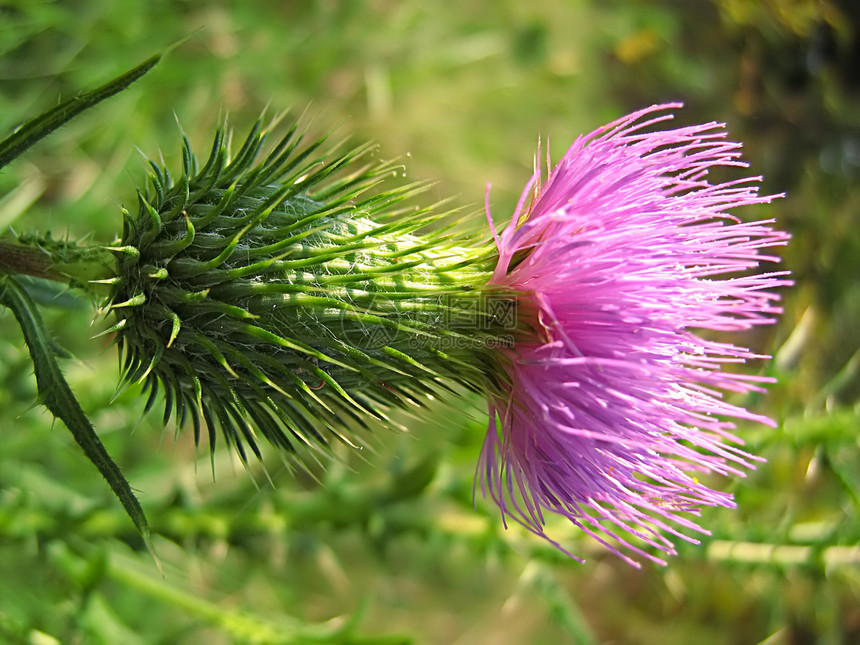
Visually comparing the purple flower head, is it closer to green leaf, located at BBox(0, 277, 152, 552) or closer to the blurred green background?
the blurred green background

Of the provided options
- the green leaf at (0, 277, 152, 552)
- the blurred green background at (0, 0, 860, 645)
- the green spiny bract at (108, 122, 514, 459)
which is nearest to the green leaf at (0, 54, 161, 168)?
the green spiny bract at (108, 122, 514, 459)

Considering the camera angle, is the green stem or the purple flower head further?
the green stem

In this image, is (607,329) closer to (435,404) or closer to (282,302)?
(282,302)

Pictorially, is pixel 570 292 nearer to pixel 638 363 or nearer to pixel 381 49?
pixel 638 363

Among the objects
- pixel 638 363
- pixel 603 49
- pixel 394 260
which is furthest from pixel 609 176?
pixel 603 49

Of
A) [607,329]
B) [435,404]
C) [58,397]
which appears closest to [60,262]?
[58,397]

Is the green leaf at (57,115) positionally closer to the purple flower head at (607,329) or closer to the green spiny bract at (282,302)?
the green spiny bract at (282,302)
